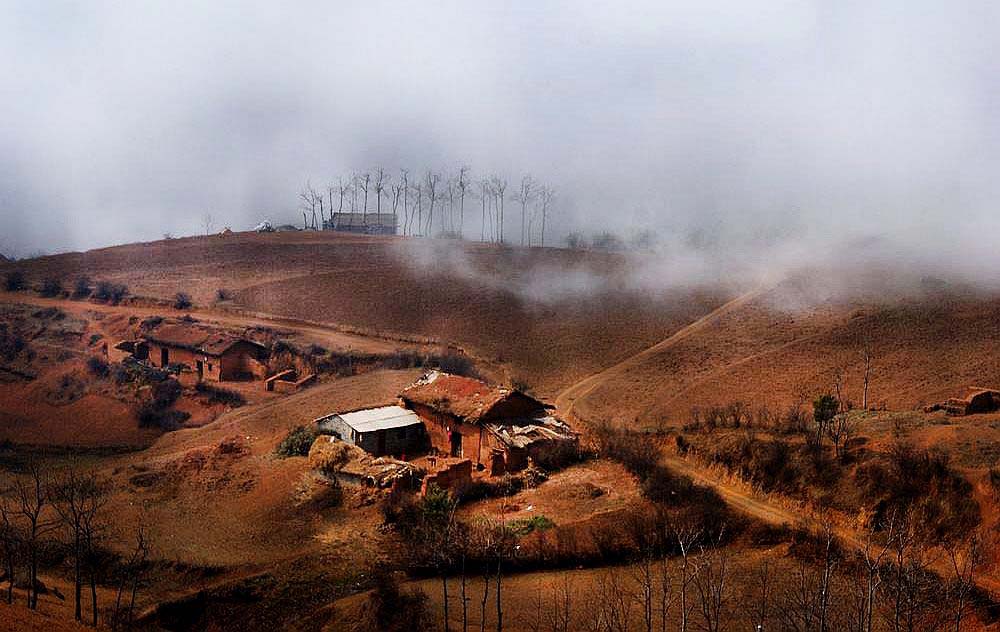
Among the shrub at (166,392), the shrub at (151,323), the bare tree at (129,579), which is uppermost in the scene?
the shrub at (151,323)

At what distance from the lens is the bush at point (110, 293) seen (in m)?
66.8

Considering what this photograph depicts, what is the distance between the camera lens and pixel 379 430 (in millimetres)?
30906

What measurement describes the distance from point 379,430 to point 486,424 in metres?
4.40

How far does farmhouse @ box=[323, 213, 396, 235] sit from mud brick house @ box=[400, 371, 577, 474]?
82.2m

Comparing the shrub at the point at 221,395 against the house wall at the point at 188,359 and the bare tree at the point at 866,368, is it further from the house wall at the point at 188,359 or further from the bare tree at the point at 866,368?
the bare tree at the point at 866,368

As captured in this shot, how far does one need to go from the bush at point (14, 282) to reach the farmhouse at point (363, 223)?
159 ft

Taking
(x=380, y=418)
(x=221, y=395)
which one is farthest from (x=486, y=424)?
(x=221, y=395)

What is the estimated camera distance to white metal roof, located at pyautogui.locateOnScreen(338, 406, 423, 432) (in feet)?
102

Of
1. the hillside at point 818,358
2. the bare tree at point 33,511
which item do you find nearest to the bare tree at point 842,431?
the hillside at point 818,358

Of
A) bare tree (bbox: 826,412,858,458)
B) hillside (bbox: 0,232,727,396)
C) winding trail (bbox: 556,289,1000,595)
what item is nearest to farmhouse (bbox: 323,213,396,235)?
hillside (bbox: 0,232,727,396)

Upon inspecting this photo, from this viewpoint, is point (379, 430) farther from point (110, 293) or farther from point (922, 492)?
point (110, 293)

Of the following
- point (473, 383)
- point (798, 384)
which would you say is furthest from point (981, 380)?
point (473, 383)

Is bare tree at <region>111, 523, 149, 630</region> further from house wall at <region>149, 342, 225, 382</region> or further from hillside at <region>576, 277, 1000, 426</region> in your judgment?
hillside at <region>576, 277, 1000, 426</region>

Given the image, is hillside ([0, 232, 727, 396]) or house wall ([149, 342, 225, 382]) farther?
hillside ([0, 232, 727, 396])
